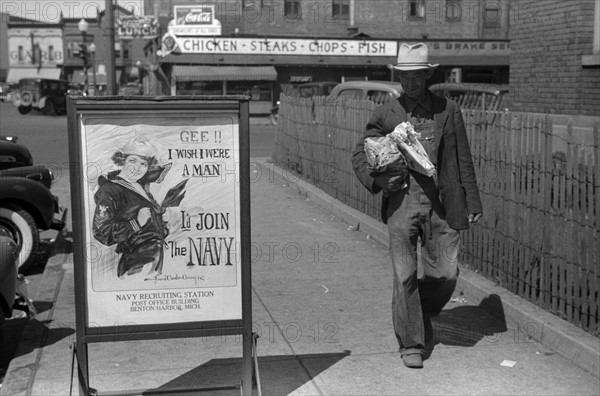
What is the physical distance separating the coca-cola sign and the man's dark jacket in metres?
38.1

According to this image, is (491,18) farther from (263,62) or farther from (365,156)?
(365,156)

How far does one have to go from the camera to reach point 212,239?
4547 millimetres

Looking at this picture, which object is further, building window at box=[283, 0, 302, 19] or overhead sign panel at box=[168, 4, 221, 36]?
building window at box=[283, 0, 302, 19]

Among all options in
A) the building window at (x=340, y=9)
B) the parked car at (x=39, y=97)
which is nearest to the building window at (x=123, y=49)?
the parked car at (x=39, y=97)

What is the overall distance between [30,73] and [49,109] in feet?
126

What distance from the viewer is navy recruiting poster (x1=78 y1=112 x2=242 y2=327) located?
4391 mm

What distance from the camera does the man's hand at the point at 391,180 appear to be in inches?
209

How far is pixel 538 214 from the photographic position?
20.7 feet

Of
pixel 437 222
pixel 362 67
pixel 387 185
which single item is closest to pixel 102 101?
pixel 387 185

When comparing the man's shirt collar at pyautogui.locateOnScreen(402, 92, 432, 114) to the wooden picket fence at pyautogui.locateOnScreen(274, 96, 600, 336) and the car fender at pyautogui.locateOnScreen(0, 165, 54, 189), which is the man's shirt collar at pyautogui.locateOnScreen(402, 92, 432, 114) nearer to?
the wooden picket fence at pyautogui.locateOnScreen(274, 96, 600, 336)

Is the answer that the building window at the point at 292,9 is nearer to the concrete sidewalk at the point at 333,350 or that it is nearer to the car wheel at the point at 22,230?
the car wheel at the point at 22,230

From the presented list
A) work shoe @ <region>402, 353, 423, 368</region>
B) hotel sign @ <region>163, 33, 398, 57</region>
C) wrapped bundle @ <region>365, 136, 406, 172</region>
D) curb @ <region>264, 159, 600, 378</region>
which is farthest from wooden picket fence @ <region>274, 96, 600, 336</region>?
hotel sign @ <region>163, 33, 398, 57</region>

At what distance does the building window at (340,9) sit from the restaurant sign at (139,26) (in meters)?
10.4

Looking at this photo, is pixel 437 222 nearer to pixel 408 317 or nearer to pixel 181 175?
Answer: pixel 408 317
